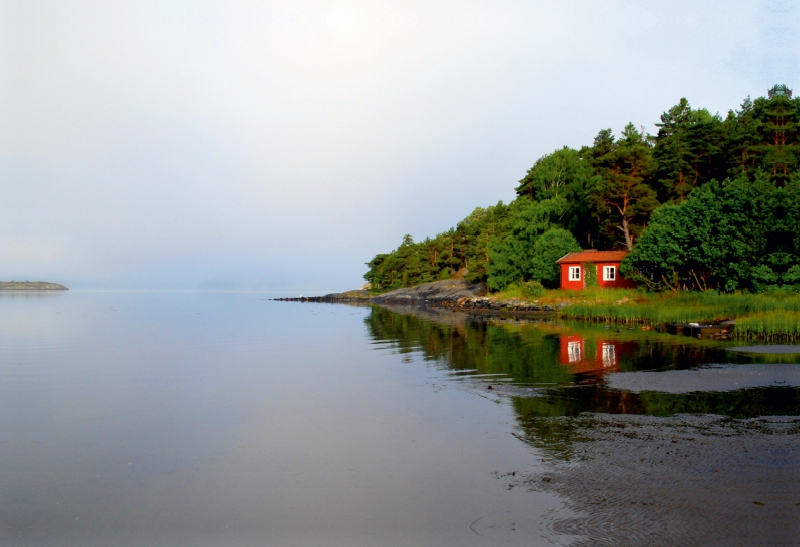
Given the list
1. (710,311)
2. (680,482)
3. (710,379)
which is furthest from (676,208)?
(680,482)

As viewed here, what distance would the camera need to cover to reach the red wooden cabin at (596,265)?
181 ft

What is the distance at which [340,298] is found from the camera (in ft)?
403

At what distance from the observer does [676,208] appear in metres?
45.3

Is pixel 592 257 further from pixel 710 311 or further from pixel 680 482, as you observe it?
pixel 680 482

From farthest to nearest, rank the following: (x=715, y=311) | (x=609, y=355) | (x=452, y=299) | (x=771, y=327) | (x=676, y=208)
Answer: (x=452, y=299) < (x=676, y=208) < (x=715, y=311) < (x=771, y=327) < (x=609, y=355)

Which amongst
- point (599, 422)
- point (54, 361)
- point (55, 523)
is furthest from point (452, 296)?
point (55, 523)

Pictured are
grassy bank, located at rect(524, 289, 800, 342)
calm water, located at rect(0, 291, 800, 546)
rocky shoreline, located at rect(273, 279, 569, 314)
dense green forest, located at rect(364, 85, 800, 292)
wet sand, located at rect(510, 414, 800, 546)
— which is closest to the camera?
wet sand, located at rect(510, 414, 800, 546)

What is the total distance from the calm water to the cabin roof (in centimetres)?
3471

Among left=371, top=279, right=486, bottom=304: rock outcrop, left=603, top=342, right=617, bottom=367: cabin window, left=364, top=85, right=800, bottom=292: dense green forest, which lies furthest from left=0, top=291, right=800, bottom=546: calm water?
left=371, top=279, right=486, bottom=304: rock outcrop

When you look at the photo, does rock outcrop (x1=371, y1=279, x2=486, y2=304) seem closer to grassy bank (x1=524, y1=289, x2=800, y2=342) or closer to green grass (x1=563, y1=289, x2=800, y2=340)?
grassy bank (x1=524, y1=289, x2=800, y2=342)

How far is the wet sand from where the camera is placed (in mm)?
6672

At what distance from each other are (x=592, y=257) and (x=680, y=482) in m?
51.3

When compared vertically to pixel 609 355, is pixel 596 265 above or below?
above

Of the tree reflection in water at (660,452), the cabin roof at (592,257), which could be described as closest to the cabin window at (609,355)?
the tree reflection in water at (660,452)
